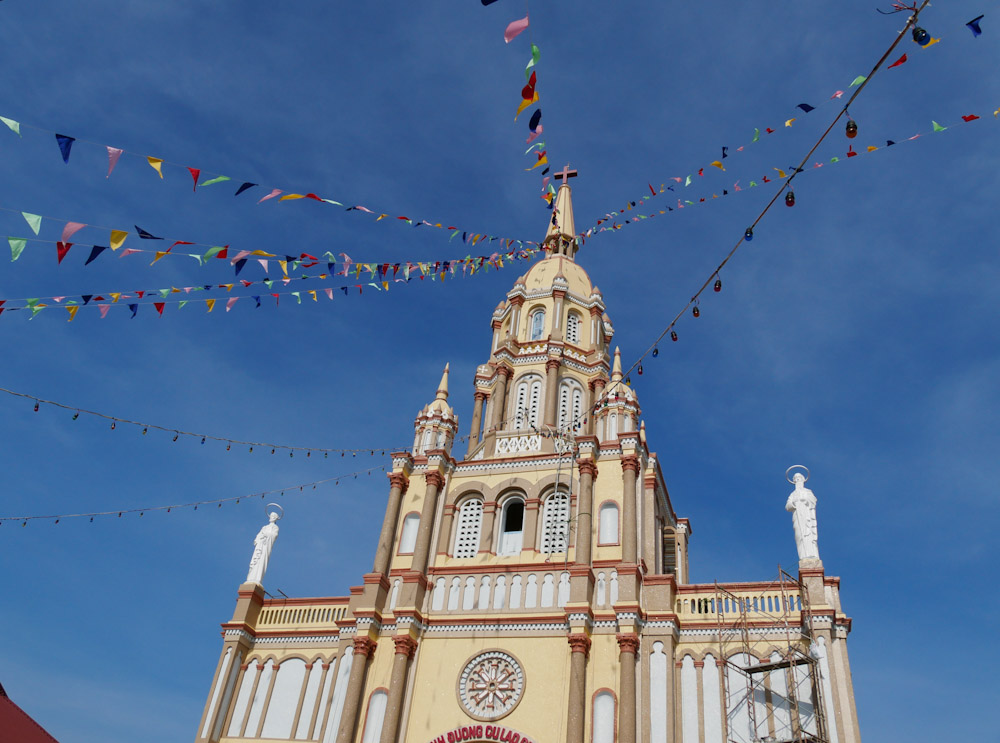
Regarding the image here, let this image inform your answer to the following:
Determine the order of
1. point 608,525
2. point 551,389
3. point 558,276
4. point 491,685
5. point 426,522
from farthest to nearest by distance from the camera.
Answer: point 558,276 → point 551,389 → point 426,522 → point 608,525 → point 491,685

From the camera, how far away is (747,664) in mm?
19531

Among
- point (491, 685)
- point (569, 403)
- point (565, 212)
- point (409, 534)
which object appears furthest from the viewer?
point (565, 212)

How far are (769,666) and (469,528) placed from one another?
33.0 ft

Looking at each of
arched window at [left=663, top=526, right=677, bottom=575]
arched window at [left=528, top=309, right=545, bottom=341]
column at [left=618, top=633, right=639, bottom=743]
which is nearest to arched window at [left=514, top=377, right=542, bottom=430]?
arched window at [left=528, top=309, right=545, bottom=341]

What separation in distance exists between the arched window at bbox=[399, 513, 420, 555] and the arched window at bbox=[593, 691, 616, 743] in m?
7.40

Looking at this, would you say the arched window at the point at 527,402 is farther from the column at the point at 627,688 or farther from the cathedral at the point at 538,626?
the column at the point at 627,688

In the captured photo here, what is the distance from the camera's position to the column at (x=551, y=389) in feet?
92.5

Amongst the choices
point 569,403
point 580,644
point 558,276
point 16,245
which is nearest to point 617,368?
point 569,403

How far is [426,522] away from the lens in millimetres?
24516

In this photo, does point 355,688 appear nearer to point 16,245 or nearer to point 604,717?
point 604,717

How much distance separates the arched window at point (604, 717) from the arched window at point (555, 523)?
183 inches

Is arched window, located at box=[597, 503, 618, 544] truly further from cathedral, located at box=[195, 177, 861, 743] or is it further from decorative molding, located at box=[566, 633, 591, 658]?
decorative molding, located at box=[566, 633, 591, 658]

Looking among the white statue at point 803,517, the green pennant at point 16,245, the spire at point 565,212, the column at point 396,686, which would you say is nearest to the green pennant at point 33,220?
the green pennant at point 16,245

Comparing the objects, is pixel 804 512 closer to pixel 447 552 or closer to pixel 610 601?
pixel 610 601
